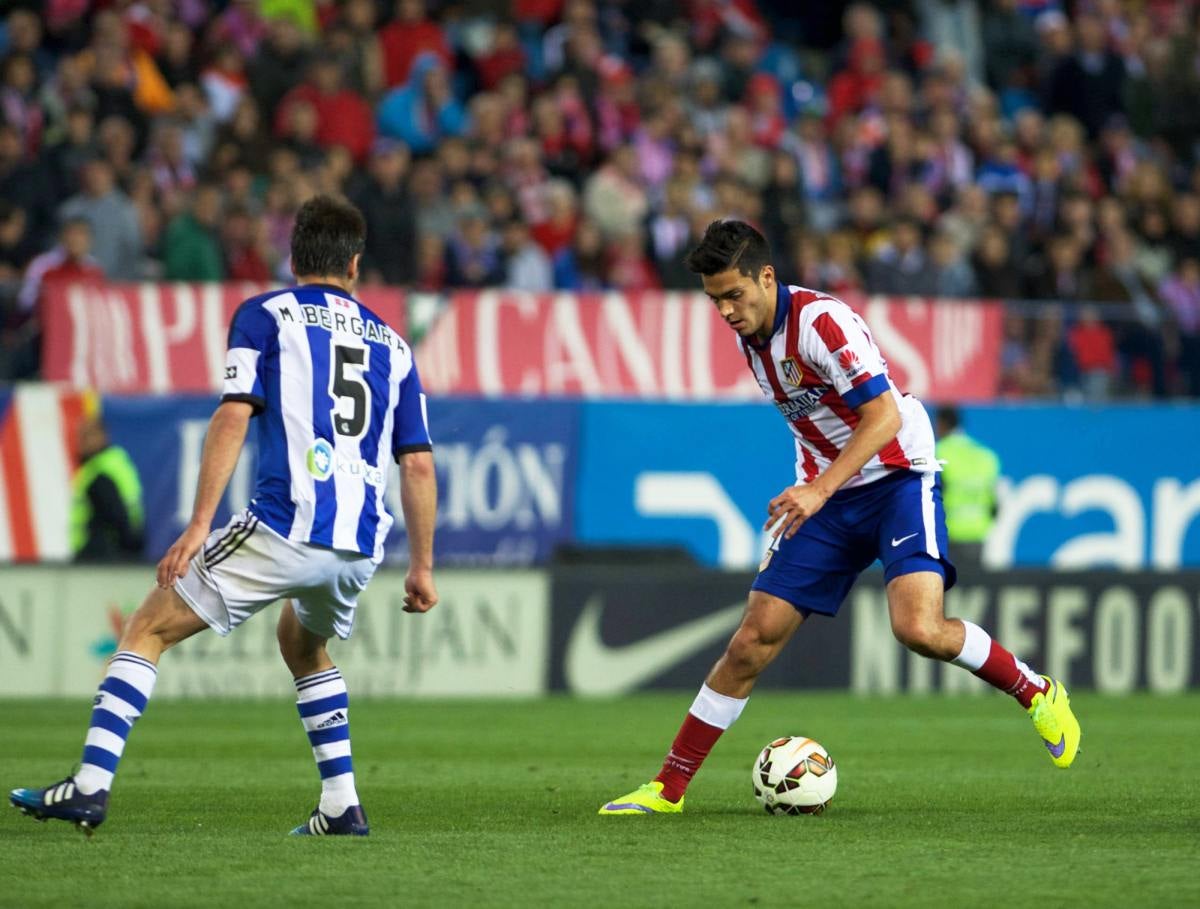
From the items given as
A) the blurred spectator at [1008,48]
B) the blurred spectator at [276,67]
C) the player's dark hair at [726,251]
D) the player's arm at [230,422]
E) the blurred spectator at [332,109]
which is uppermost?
the blurred spectator at [1008,48]

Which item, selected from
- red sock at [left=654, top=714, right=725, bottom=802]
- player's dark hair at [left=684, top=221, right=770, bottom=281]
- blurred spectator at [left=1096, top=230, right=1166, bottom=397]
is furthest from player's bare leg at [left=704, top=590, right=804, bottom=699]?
blurred spectator at [left=1096, top=230, right=1166, bottom=397]

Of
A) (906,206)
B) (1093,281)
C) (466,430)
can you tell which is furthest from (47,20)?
(1093,281)

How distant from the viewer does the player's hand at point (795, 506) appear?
23.7 feet

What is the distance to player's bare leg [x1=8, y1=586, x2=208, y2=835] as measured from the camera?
21.0 feet

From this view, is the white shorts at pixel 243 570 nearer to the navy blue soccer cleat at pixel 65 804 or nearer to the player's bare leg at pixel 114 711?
the player's bare leg at pixel 114 711

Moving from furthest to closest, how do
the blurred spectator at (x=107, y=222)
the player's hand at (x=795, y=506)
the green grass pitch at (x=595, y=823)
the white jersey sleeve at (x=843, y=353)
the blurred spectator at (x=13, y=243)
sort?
the blurred spectator at (x=107, y=222) → the blurred spectator at (x=13, y=243) → the white jersey sleeve at (x=843, y=353) → the player's hand at (x=795, y=506) → the green grass pitch at (x=595, y=823)

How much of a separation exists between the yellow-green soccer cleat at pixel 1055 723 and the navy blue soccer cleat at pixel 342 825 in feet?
8.41

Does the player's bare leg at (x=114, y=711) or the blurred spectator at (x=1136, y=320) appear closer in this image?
the player's bare leg at (x=114, y=711)

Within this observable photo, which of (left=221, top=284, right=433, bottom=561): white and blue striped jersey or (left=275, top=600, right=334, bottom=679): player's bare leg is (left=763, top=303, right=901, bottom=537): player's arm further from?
(left=275, top=600, right=334, bottom=679): player's bare leg

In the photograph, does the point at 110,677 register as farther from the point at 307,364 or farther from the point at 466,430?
the point at 466,430

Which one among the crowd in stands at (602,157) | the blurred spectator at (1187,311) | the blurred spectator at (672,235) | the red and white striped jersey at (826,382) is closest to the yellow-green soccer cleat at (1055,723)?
the red and white striped jersey at (826,382)

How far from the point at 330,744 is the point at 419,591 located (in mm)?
617

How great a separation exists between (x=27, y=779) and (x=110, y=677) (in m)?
2.56

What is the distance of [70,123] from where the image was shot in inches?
630
